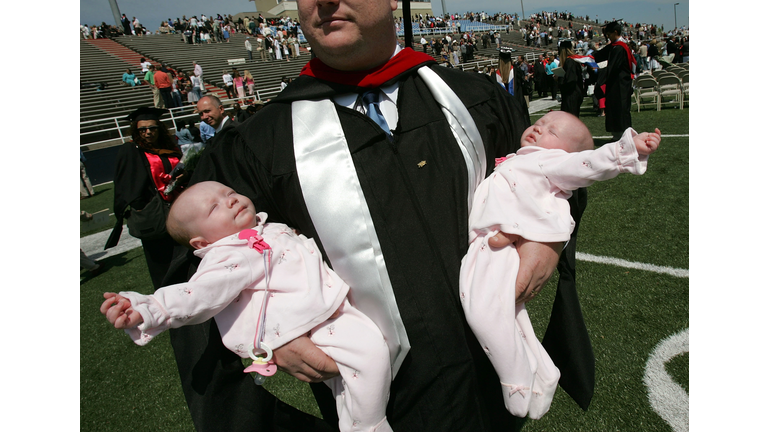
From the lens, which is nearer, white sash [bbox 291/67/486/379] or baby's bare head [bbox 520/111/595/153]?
white sash [bbox 291/67/486/379]

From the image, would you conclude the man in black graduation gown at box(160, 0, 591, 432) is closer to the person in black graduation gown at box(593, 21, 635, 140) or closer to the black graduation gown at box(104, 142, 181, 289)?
the black graduation gown at box(104, 142, 181, 289)

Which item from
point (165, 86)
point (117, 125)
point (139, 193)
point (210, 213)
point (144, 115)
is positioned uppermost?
point (165, 86)

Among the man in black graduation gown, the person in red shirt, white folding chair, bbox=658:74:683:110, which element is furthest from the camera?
the person in red shirt

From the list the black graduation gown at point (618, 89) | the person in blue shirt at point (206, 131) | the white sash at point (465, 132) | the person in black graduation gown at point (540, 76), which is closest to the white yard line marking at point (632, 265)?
the white sash at point (465, 132)

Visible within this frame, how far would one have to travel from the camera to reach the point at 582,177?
143cm

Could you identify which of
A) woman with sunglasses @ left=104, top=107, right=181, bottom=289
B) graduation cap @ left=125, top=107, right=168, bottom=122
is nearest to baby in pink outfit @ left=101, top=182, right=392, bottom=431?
woman with sunglasses @ left=104, top=107, right=181, bottom=289

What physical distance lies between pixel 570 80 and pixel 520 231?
31.1 feet

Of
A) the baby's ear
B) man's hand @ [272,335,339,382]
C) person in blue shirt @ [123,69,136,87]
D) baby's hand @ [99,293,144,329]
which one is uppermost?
person in blue shirt @ [123,69,136,87]

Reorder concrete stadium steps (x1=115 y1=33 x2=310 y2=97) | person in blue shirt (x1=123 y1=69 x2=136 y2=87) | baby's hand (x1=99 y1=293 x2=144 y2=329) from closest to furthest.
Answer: baby's hand (x1=99 y1=293 x2=144 y2=329) → person in blue shirt (x1=123 y1=69 x2=136 y2=87) → concrete stadium steps (x1=115 y1=33 x2=310 y2=97)

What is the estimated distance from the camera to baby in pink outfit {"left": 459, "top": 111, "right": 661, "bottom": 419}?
138 centimetres

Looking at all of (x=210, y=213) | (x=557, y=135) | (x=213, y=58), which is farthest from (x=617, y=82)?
(x=213, y=58)

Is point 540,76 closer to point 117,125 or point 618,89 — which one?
point 618,89

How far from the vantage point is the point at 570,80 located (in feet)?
31.5

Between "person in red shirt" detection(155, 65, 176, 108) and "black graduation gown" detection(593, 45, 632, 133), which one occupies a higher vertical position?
"person in red shirt" detection(155, 65, 176, 108)
